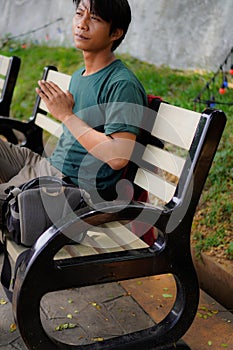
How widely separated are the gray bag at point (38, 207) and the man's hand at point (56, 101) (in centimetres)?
35

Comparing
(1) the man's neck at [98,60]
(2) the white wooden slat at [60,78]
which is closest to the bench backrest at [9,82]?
(2) the white wooden slat at [60,78]

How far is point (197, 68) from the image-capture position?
5.31 m

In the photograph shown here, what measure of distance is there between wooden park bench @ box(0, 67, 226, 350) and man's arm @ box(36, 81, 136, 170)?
22 cm

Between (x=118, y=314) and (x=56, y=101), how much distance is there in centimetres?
112

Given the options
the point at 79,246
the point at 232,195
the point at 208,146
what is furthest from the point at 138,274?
the point at 232,195

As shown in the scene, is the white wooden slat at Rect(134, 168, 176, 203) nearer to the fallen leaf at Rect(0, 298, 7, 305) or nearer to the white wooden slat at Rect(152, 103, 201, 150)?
the white wooden slat at Rect(152, 103, 201, 150)

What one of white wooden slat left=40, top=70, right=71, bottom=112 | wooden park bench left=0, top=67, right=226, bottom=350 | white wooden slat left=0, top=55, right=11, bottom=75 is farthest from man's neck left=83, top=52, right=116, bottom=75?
white wooden slat left=0, top=55, right=11, bottom=75

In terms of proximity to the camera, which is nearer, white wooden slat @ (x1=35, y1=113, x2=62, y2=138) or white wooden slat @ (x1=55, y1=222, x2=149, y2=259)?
white wooden slat @ (x1=55, y1=222, x2=149, y2=259)

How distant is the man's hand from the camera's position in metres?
2.46

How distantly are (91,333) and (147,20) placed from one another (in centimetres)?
433

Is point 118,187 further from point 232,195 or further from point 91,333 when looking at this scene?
point 232,195

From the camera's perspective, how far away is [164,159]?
8.04ft

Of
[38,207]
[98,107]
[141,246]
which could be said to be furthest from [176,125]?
[38,207]

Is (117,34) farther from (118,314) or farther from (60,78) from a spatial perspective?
(118,314)
